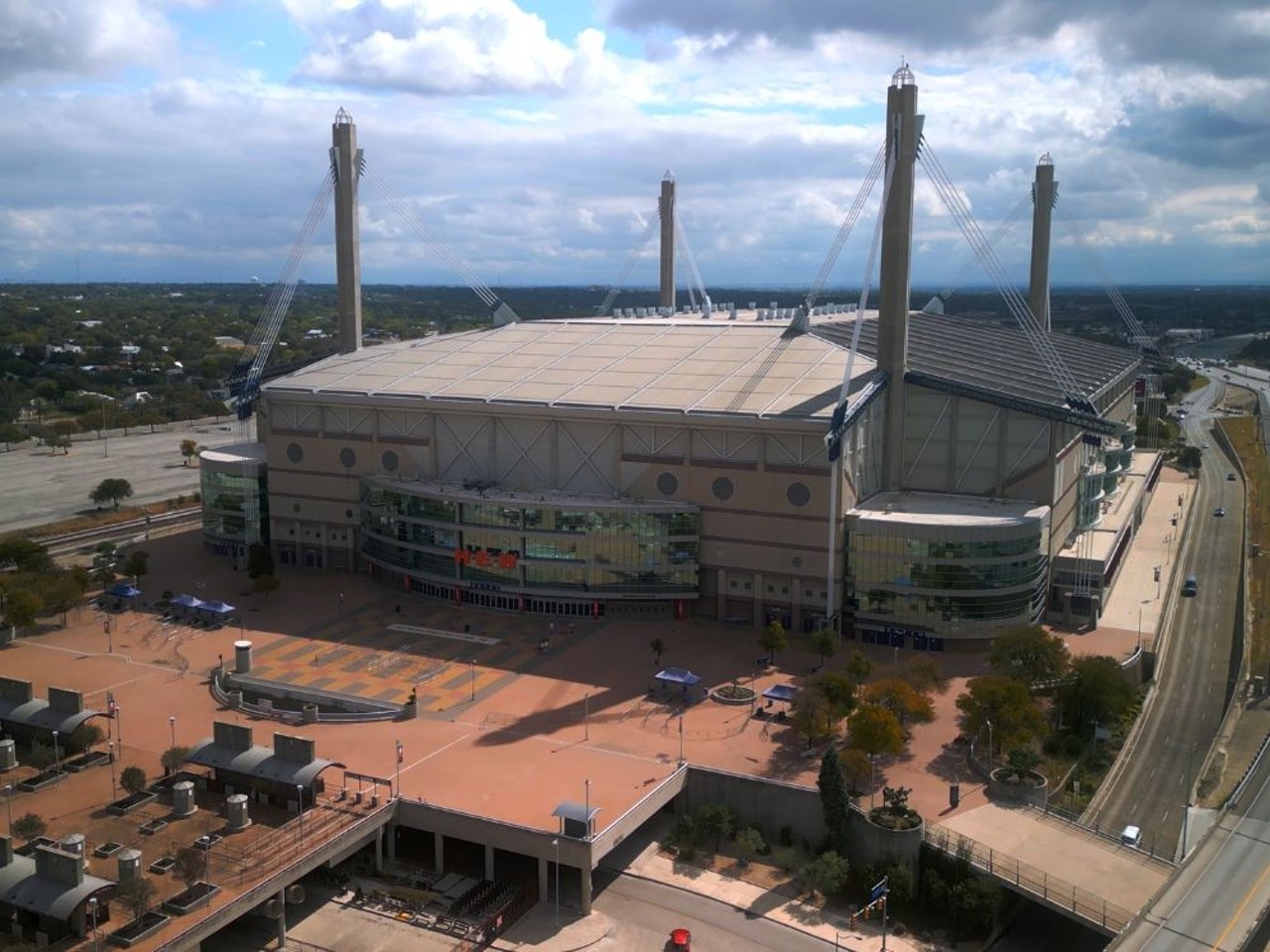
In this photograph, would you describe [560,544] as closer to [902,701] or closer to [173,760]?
[902,701]

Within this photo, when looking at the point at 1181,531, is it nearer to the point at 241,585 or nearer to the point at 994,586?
the point at 994,586

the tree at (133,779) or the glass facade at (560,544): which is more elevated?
the glass facade at (560,544)

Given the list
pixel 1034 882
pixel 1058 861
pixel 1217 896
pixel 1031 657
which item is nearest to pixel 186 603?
pixel 1031 657

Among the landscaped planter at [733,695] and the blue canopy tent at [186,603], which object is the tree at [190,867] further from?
the blue canopy tent at [186,603]

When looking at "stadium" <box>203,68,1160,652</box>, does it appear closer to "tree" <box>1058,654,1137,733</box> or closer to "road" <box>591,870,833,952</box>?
"tree" <box>1058,654,1137,733</box>

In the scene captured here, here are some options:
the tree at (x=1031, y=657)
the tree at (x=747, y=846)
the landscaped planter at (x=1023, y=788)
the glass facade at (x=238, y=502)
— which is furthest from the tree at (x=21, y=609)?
the tree at (x=1031, y=657)

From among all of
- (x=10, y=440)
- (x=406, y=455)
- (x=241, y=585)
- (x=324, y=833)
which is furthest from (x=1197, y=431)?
(x=10, y=440)
